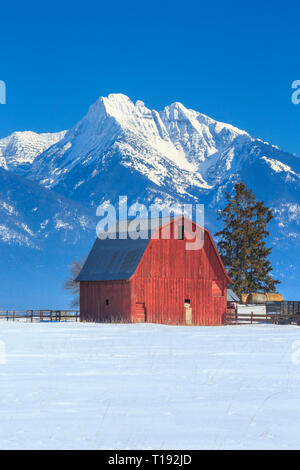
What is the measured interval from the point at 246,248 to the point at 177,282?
17982mm

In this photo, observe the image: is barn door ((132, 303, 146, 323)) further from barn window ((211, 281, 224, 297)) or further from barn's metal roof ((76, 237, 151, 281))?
barn window ((211, 281, 224, 297))

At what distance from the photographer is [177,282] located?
172 feet

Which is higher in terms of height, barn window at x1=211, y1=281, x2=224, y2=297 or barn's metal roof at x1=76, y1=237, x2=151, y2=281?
barn's metal roof at x1=76, y1=237, x2=151, y2=281

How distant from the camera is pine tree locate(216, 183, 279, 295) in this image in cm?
6919

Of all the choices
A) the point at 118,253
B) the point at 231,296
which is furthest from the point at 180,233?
the point at 231,296

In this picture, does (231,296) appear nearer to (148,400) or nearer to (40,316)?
(40,316)

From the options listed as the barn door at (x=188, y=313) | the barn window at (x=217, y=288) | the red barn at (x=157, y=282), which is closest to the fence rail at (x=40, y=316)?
the red barn at (x=157, y=282)

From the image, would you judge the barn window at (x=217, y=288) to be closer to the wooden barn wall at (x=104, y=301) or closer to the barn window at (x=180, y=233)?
the barn window at (x=180, y=233)

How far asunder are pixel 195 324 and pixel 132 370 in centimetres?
3448

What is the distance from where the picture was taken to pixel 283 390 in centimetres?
1542

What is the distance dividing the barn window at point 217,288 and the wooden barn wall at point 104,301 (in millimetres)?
7018

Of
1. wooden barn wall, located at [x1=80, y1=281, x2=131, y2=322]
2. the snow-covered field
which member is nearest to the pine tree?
wooden barn wall, located at [x1=80, y1=281, x2=131, y2=322]

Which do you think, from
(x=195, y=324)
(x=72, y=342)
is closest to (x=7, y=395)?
(x=72, y=342)

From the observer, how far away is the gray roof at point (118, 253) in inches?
2025
